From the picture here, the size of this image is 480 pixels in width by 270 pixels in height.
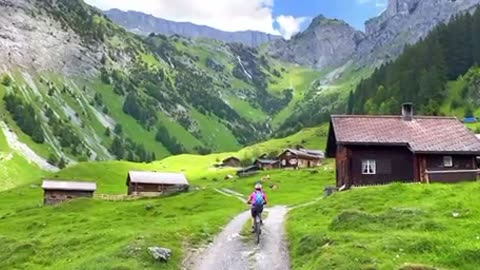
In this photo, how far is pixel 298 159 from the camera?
176 meters

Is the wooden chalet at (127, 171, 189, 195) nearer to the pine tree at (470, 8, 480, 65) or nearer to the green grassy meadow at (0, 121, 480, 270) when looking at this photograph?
the green grassy meadow at (0, 121, 480, 270)

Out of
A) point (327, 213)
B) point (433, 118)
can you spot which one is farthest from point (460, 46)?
point (327, 213)

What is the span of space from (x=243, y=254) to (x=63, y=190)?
95516 millimetres

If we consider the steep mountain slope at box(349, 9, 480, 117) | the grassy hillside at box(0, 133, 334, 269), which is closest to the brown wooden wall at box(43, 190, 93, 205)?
the grassy hillside at box(0, 133, 334, 269)

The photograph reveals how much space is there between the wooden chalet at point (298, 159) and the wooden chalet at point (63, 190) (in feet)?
226

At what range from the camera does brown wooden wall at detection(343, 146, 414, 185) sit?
6556 centimetres

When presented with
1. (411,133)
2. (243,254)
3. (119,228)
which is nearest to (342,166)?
(411,133)

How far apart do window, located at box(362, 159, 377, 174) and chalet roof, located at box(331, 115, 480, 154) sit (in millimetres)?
2612

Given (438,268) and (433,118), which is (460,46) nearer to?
(433,118)

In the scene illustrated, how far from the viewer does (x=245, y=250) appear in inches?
1355

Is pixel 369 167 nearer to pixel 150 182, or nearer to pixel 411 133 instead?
pixel 411 133

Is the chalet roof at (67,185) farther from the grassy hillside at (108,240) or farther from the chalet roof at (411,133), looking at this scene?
the chalet roof at (411,133)

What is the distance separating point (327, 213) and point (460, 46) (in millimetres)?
152433

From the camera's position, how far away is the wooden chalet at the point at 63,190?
394ft
